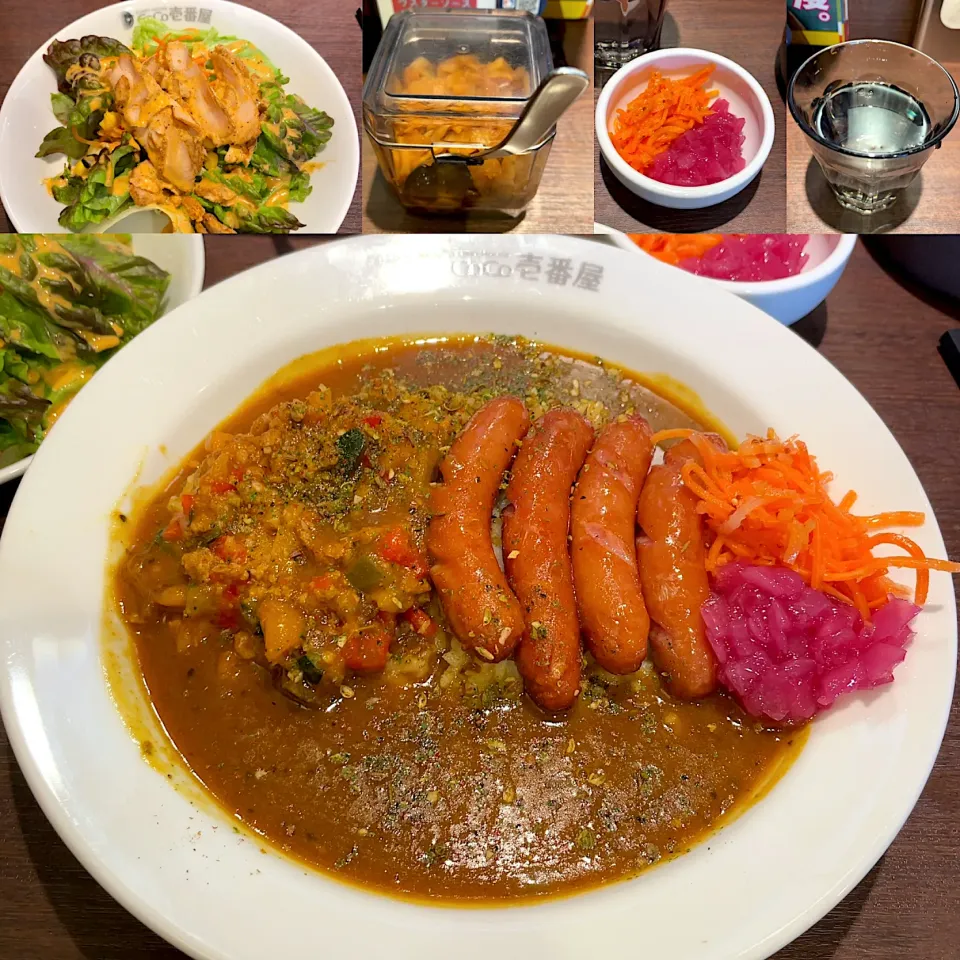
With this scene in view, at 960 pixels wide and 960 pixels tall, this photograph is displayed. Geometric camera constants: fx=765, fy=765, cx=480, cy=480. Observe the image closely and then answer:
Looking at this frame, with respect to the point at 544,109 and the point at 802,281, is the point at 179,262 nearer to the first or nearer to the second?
the point at 544,109

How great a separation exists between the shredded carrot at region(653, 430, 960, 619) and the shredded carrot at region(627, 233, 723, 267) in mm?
459

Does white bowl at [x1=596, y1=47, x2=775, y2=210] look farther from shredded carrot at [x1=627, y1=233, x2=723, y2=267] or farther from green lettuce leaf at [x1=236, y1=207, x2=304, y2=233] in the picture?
green lettuce leaf at [x1=236, y1=207, x2=304, y2=233]

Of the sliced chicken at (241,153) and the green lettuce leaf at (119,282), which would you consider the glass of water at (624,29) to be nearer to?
the sliced chicken at (241,153)

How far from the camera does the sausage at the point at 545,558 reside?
111 cm

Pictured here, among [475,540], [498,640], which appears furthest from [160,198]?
[498,640]

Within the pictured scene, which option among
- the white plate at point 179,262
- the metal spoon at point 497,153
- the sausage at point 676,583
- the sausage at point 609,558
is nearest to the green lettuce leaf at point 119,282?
the white plate at point 179,262

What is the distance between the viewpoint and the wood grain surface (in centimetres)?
116

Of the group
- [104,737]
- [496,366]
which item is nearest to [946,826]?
[496,366]

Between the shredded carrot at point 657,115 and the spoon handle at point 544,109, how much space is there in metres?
0.12

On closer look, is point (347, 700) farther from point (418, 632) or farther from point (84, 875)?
point (84, 875)

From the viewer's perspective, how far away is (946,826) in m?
1.15

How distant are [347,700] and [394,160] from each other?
2.66ft

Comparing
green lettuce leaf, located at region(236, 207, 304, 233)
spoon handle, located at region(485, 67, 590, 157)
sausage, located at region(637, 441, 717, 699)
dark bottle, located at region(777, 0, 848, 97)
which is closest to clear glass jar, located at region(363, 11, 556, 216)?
spoon handle, located at region(485, 67, 590, 157)

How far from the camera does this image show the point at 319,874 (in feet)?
3.43
